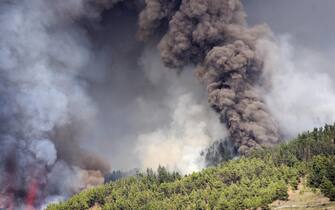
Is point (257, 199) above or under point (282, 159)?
under

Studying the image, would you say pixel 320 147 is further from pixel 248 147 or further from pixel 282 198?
pixel 282 198

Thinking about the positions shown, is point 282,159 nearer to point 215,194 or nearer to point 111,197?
point 215,194

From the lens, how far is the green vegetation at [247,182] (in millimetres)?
154875

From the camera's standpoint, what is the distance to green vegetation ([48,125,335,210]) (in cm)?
15488

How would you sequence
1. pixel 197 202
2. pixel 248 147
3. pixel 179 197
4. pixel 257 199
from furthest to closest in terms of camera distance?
pixel 248 147
pixel 179 197
pixel 197 202
pixel 257 199

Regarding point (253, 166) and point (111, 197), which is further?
point (111, 197)

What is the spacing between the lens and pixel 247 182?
170 meters

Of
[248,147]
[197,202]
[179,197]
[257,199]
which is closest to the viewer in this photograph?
[257,199]

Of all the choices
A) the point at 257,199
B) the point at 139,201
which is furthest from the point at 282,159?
the point at 139,201

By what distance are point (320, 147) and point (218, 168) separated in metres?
37.4

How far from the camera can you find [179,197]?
175 m

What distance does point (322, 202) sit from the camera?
5522 inches

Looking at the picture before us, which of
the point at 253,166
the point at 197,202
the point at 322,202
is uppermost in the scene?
the point at 253,166

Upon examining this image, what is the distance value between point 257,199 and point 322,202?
60.9 feet
